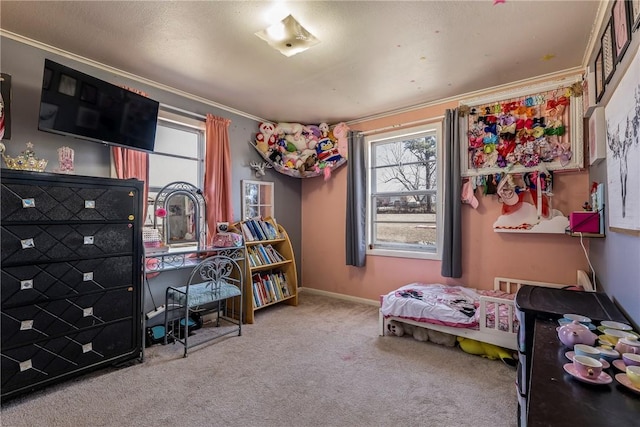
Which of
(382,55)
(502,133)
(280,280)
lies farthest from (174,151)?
(502,133)

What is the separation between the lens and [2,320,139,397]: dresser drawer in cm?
178

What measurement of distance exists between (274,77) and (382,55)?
0.99m

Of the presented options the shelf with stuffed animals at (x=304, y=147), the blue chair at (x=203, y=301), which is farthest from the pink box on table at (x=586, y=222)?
the blue chair at (x=203, y=301)

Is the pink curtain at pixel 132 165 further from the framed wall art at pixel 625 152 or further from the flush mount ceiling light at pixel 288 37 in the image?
the framed wall art at pixel 625 152

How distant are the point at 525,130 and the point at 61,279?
152 inches

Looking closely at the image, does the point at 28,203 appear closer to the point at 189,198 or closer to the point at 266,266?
the point at 189,198

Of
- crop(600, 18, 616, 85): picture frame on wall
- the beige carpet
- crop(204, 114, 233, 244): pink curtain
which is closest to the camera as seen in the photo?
crop(600, 18, 616, 85): picture frame on wall

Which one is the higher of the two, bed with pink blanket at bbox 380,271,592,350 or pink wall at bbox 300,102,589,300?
pink wall at bbox 300,102,589,300

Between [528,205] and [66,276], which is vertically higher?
[528,205]

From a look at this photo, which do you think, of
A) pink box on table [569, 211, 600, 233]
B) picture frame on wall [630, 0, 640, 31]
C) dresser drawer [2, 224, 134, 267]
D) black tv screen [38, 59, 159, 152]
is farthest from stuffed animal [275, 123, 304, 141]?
picture frame on wall [630, 0, 640, 31]

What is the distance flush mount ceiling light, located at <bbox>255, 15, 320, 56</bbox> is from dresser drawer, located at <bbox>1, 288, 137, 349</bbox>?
2.10 metres

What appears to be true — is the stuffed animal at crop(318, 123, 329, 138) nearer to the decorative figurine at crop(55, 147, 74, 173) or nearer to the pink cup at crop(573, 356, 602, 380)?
the decorative figurine at crop(55, 147, 74, 173)

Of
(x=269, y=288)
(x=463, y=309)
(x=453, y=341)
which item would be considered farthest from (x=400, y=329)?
(x=269, y=288)

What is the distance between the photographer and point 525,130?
279cm
